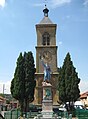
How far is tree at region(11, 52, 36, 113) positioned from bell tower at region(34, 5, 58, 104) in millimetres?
5715

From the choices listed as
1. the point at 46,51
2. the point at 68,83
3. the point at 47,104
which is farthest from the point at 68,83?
the point at 47,104

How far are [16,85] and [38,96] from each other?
8199 millimetres

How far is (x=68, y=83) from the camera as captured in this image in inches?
1698

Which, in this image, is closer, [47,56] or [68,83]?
[68,83]

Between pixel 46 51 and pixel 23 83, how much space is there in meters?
11.3

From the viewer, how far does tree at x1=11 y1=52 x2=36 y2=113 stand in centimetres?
4247

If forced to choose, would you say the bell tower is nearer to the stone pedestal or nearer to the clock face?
the clock face

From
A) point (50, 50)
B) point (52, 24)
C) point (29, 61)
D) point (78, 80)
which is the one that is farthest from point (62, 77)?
point (52, 24)

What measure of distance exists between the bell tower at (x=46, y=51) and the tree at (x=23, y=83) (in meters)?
5.71

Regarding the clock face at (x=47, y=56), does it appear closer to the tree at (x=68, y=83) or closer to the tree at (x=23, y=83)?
the tree at (x=23, y=83)

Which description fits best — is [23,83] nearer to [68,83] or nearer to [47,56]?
[68,83]

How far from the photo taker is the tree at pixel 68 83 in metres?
42.1

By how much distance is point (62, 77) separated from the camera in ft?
146

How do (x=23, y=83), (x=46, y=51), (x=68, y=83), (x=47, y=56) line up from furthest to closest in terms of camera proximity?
(x=46, y=51) → (x=47, y=56) → (x=23, y=83) → (x=68, y=83)
